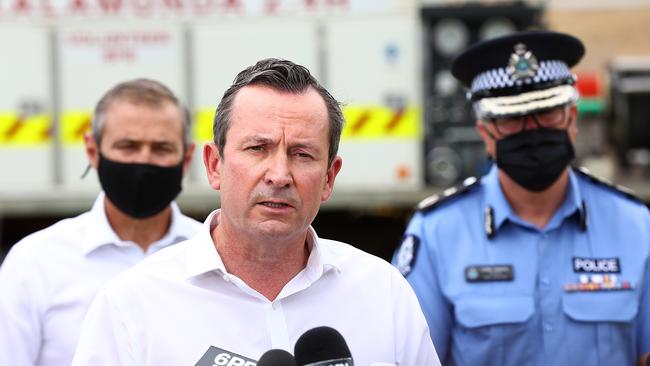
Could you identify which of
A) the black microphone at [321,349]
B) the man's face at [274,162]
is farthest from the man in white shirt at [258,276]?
the black microphone at [321,349]

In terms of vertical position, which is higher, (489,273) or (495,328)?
(489,273)

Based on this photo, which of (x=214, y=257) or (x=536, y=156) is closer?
(x=214, y=257)

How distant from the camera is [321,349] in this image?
90.0 inches

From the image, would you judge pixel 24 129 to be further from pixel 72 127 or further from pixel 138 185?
pixel 138 185

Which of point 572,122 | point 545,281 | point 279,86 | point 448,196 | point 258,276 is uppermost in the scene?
point 279,86

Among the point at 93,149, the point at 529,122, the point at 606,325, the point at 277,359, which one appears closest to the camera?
the point at 277,359

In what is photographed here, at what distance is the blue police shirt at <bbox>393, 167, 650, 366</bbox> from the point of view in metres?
3.64

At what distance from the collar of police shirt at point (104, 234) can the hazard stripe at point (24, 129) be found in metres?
4.41

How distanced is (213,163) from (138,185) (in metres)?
1.28

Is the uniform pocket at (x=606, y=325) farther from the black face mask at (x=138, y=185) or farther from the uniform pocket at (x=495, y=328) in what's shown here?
the black face mask at (x=138, y=185)

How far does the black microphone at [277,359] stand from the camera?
7.29 ft

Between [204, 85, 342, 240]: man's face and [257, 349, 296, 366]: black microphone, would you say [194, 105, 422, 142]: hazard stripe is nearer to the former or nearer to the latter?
[204, 85, 342, 240]: man's face

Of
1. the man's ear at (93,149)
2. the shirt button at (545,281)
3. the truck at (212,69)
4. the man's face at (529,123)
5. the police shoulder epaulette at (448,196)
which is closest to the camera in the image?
the shirt button at (545,281)

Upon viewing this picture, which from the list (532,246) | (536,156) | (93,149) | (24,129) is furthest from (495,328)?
(24,129)
